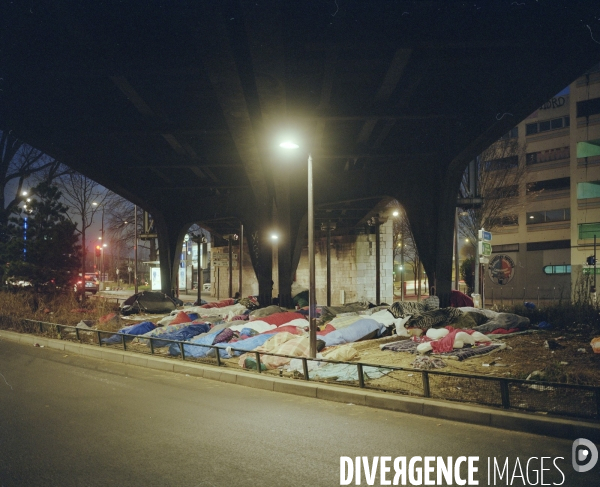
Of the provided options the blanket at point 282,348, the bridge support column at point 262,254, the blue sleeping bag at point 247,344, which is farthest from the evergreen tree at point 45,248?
the blanket at point 282,348

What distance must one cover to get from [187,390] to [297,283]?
29082 mm

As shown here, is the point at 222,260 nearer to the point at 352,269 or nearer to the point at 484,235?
the point at 352,269

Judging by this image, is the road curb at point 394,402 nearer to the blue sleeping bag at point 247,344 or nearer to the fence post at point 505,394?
the fence post at point 505,394

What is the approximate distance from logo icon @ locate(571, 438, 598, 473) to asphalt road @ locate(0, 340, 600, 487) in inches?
3.6

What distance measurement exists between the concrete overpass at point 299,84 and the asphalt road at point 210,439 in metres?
5.87

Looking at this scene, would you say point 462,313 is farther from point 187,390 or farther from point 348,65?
point 187,390

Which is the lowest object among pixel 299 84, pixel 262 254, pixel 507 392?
pixel 507 392

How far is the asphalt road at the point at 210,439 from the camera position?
4734 millimetres

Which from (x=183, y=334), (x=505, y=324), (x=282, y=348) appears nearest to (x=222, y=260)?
(x=183, y=334)

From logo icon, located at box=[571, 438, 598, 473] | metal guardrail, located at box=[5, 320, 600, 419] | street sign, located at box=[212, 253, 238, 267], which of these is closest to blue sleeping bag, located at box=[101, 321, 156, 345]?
metal guardrail, located at box=[5, 320, 600, 419]

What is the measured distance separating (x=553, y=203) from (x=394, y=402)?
4973 centimetres

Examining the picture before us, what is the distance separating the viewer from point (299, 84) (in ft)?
41.0

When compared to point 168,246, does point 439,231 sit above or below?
above

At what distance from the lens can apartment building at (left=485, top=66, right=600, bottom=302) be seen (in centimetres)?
4581
